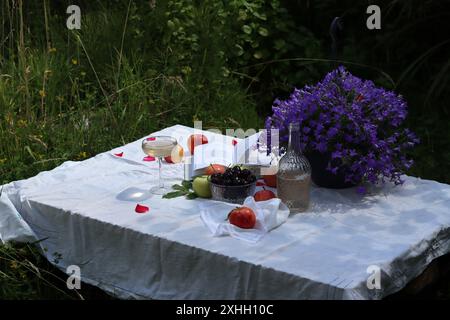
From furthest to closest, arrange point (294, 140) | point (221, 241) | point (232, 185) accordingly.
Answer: point (232, 185) → point (294, 140) → point (221, 241)

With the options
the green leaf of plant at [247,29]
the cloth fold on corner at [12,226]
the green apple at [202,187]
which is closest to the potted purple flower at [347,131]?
the green apple at [202,187]

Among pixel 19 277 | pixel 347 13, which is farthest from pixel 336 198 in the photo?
pixel 347 13

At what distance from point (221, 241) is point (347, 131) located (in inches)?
31.2

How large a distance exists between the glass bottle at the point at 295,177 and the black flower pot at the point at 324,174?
0.65 ft

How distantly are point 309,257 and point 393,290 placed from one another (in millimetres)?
353

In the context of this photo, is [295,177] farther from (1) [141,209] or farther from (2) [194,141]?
(2) [194,141]

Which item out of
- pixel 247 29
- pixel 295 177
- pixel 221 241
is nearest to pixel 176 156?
pixel 295 177

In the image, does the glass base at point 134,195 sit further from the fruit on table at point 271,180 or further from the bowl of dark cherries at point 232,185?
the fruit on table at point 271,180

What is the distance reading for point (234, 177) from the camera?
3395mm

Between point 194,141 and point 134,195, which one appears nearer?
point 134,195

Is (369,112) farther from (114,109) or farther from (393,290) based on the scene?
(114,109)

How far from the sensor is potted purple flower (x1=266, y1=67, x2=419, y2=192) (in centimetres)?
339

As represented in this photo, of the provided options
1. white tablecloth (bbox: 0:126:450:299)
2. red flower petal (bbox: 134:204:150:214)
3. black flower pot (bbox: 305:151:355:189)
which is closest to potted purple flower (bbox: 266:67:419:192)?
black flower pot (bbox: 305:151:355:189)

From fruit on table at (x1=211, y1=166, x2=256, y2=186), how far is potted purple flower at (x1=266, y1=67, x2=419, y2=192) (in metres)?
0.26
